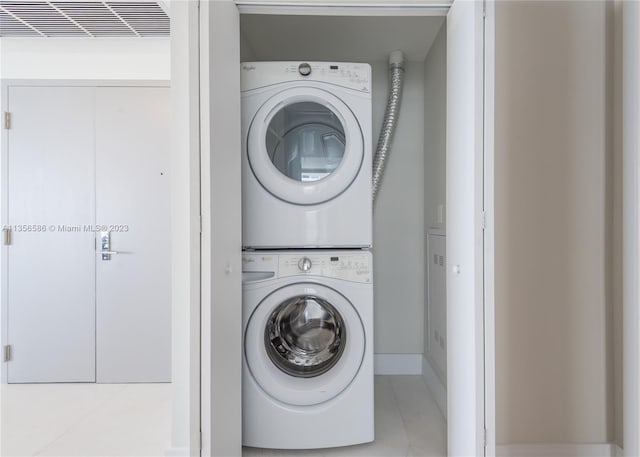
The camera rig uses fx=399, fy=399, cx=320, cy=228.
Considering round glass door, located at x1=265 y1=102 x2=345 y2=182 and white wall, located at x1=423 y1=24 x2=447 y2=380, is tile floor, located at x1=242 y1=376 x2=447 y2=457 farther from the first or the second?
round glass door, located at x1=265 y1=102 x2=345 y2=182

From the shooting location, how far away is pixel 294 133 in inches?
73.4

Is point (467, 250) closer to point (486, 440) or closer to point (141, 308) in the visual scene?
point (486, 440)

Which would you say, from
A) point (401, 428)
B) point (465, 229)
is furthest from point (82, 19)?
point (401, 428)

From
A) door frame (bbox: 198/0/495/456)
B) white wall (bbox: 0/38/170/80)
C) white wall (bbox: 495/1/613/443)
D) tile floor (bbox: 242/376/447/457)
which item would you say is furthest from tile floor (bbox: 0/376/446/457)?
white wall (bbox: 0/38/170/80)

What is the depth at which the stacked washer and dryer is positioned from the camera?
172 centimetres

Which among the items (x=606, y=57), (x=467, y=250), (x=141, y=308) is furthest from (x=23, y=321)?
(x=606, y=57)

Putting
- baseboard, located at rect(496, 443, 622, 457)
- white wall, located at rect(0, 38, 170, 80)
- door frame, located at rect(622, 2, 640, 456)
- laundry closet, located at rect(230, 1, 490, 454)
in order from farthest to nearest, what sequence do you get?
white wall, located at rect(0, 38, 170, 80) → laundry closet, located at rect(230, 1, 490, 454) → baseboard, located at rect(496, 443, 622, 457) → door frame, located at rect(622, 2, 640, 456)

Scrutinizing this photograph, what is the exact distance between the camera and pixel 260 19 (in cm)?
216

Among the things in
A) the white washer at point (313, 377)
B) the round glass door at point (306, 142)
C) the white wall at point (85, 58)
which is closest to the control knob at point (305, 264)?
the white washer at point (313, 377)

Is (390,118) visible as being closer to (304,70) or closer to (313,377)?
(304,70)

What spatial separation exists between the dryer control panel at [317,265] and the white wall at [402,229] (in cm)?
102

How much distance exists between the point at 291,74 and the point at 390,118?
968 mm

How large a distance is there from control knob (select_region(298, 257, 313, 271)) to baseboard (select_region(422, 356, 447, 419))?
1.10 meters

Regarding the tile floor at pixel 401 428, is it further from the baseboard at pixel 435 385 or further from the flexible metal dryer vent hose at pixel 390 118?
the flexible metal dryer vent hose at pixel 390 118
